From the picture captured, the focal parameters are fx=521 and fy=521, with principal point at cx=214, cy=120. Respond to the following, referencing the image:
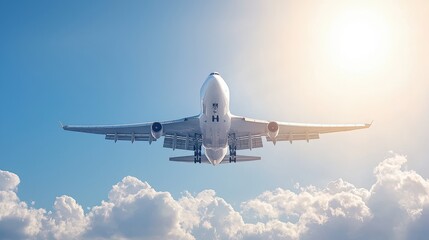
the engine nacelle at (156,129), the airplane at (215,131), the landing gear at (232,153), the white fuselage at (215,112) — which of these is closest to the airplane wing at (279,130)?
the airplane at (215,131)

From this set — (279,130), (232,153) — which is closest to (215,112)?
(232,153)

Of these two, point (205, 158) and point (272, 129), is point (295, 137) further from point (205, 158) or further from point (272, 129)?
point (205, 158)

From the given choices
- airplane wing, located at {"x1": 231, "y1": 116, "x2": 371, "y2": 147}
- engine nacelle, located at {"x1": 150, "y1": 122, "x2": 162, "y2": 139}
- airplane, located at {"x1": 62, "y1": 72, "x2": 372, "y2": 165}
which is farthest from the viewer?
airplane wing, located at {"x1": 231, "y1": 116, "x2": 371, "y2": 147}

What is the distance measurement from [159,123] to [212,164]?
10.0m

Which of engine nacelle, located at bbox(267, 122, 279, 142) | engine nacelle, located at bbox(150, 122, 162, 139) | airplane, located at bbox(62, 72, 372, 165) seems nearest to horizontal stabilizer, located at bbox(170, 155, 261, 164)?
airplane, located at bbox(62, 72, 372, 165)

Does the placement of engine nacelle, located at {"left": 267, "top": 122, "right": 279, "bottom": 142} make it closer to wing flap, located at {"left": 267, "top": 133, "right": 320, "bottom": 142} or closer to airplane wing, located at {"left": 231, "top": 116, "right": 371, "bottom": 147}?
airplane wing, located at {"left": 231, "top": 116, "right": 371, "bottom": 147}

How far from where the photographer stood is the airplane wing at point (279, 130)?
57.0 meters

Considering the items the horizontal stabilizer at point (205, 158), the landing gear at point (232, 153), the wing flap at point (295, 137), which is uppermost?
the wing flap at point (295, 137)

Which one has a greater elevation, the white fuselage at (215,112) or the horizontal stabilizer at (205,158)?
the white fuselage at (215,112)

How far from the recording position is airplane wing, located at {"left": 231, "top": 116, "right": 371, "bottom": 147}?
187ft

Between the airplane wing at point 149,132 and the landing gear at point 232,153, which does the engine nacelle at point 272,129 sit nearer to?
the landing gear at point 232,153

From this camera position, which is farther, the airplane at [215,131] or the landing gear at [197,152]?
the landing gear at [197,152]

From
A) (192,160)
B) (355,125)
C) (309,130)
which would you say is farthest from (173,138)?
(355,125)

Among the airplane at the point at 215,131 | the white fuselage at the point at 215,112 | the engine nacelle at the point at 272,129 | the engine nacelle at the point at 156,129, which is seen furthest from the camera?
the engine nacelle at the point at 272,129
